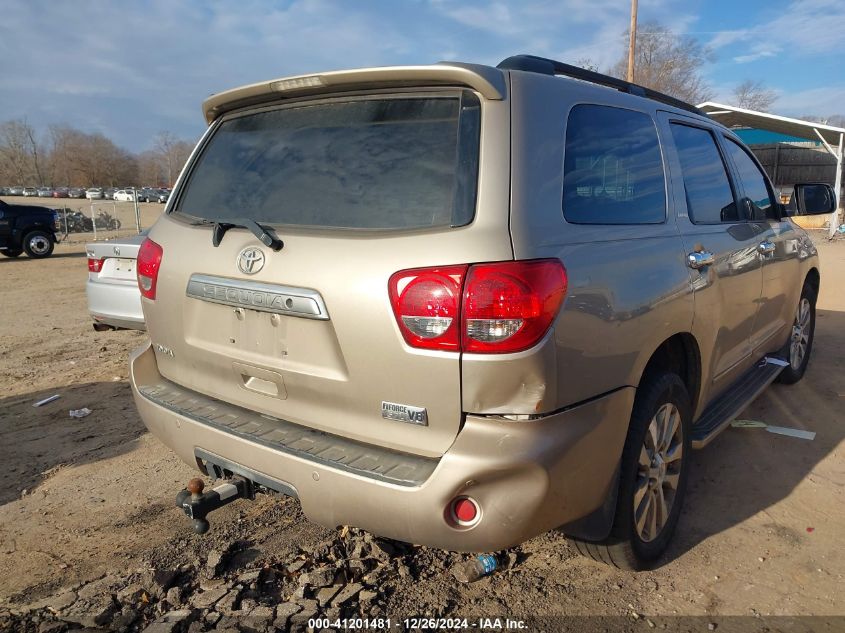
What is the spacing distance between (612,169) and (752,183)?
227cm

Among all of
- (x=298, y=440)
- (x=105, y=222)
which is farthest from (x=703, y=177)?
(x=105, y=222)

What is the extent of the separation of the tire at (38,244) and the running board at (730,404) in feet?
57.9

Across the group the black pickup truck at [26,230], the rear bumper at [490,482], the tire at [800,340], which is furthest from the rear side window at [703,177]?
the black pickup truck at [26,230]

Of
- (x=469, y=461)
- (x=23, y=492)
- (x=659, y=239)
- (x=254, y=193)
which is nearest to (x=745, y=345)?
(x=659, y=239)

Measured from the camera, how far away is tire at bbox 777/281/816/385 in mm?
5180

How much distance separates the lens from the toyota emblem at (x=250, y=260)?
2.35 m

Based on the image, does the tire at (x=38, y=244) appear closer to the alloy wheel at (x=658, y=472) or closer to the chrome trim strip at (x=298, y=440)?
the chrome trim strip at (x=298, y=440)

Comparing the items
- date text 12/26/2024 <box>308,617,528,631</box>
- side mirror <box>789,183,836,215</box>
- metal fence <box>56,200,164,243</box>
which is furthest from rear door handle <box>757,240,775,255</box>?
metal fence <box>56,200,164,243</box>

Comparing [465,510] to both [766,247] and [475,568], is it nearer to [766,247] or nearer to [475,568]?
[475,568]

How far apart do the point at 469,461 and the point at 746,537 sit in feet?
6.38

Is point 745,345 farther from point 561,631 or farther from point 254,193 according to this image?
point 254,193

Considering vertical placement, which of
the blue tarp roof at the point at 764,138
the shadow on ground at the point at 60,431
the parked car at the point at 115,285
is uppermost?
the blue tarp roof at the point at 764,138

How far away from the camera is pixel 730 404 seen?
368 cm

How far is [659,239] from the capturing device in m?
2.74
